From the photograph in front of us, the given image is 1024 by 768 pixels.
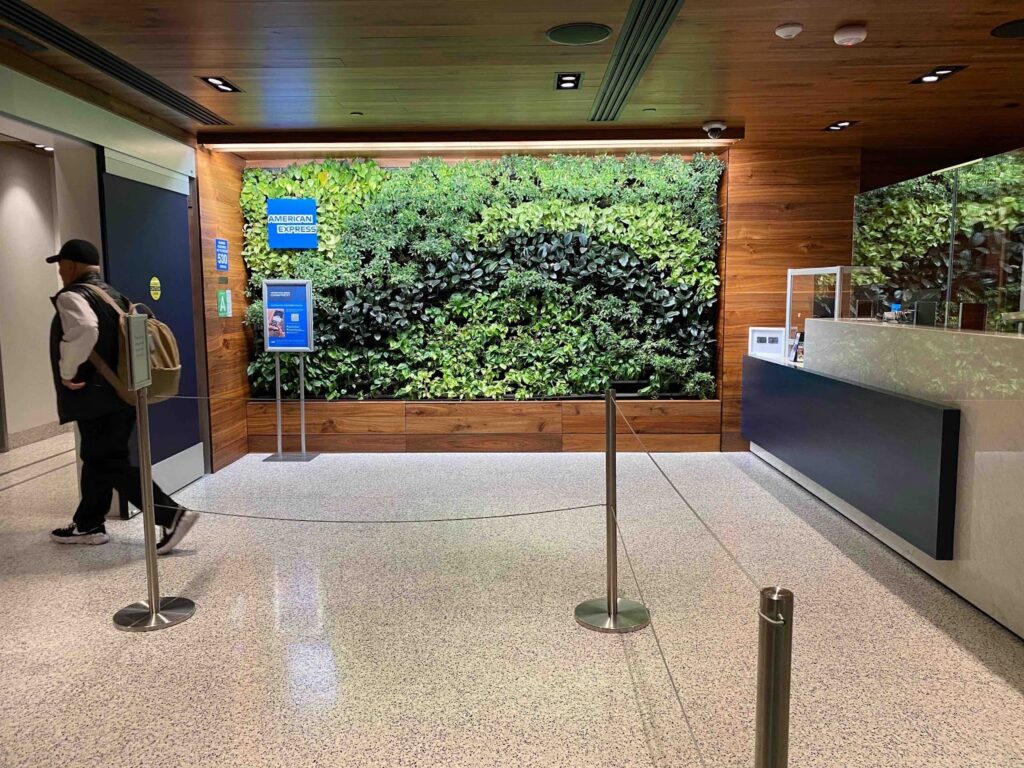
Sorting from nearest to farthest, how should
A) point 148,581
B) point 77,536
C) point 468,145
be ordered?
point 148,581 → point 77,536 → point 468,145

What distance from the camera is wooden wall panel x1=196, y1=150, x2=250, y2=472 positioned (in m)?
6.07

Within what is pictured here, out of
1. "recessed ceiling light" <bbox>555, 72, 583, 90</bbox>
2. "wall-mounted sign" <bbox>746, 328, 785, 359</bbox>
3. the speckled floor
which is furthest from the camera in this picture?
"wall-mounted sign" <bbox>746, 328, 785, 359</bbox>

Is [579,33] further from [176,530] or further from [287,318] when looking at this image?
[287,318]

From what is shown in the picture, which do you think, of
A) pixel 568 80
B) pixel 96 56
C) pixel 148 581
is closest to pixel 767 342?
pixel 568 80

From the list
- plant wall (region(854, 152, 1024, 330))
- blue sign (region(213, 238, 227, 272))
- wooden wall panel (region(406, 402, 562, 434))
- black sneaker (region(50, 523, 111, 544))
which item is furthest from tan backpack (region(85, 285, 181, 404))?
plant wall (region(854, 152, 1024, 330))

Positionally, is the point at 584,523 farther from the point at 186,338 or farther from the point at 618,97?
the point at 186,338

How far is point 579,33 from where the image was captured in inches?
148

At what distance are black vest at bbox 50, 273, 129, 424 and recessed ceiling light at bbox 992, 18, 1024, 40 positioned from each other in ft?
15.6

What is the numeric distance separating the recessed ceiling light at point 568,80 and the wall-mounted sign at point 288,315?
2.79 metres

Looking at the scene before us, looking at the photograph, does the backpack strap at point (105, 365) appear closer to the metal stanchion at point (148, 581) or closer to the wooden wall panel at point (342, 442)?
the metal stanchion at point (148, 581)

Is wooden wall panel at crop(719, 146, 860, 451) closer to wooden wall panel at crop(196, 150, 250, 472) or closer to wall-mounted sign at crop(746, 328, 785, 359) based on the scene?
wall-mounted sign at crop(746, 328, 785, 359)

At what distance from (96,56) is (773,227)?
17.1 ft

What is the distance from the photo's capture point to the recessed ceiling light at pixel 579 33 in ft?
12.1

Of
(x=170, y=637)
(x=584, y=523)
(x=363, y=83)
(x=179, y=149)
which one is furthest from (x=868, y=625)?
(x=179, y=149)
